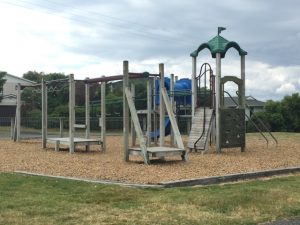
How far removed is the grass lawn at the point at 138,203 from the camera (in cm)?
639

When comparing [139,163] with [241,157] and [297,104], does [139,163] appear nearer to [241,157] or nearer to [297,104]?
[241,157]

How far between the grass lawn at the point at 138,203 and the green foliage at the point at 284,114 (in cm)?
3227

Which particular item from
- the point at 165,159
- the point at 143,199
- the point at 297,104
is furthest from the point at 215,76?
the point at 297,104

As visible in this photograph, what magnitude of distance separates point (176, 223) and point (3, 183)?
3.96 m

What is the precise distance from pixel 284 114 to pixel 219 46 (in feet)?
89.3

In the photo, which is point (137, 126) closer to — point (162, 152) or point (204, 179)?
point (162, 152)

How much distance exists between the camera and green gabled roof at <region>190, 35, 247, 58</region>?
16420 mm

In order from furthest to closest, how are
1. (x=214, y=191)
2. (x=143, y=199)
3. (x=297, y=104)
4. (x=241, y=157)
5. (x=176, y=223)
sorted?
1. (x=297, y=104)
2. (x=241, y=157)
3. (x=214, y=191)
4. (x=143, y=199)
5. (x=176, y=223)

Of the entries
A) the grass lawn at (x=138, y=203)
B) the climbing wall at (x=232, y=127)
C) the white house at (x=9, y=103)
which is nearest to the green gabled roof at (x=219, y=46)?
the climbing wall at (x=232, y=127)

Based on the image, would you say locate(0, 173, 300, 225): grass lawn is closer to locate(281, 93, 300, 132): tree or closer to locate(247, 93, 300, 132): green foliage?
locate(247, 93, 300, 132): green foliage

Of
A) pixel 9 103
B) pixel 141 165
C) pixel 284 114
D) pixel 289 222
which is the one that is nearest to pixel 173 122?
pixel 141 165

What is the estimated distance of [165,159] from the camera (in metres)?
13.5

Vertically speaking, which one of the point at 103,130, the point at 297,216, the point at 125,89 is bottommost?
the point at 297,216

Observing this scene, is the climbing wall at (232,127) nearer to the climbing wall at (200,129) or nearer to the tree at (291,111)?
the climbing wall at (200,129)
